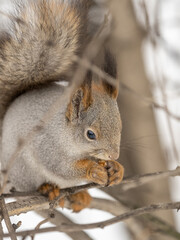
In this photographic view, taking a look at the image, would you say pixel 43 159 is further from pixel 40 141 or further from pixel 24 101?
pixel 24 101

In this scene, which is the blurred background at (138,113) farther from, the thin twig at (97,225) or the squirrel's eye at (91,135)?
the thin twig at (97,225)

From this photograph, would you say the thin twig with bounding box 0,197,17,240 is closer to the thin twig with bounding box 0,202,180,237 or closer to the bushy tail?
the thin twig with bounding box 0,202,180,237

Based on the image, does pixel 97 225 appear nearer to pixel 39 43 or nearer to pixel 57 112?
pixel 57 112

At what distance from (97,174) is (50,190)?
0.25 meters

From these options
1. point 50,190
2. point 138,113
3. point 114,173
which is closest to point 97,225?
point 114,173

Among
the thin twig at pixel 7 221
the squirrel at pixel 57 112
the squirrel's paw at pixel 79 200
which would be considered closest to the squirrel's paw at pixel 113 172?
the squirrel at pixel 57 112

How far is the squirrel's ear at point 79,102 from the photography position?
2011 mm

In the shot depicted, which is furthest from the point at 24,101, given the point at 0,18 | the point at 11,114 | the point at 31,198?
the point at 31,198

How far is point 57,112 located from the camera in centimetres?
214

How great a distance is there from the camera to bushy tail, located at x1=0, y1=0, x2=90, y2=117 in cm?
211

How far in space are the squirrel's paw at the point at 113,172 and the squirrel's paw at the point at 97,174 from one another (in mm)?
17

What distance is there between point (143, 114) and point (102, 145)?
1.01 metres

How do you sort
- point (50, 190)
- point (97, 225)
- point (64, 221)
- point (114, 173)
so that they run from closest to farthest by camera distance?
point (97, 225) → point (114, 173) → point (50, 190) → point (64, 221)

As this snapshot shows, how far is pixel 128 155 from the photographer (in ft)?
9.59
